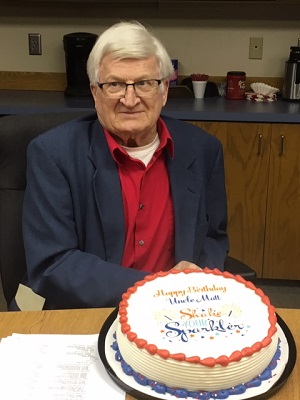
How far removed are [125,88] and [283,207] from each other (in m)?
1.53

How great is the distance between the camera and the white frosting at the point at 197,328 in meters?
0.92

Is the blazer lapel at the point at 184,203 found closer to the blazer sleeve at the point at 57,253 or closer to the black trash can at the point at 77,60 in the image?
the blazer sleeve at the point at 57,253

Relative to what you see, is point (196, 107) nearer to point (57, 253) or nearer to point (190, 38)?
point (190, 38)

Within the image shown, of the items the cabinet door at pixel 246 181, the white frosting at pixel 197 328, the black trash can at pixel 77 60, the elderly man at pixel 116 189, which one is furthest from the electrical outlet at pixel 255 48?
the white frosting at pixel 197 328

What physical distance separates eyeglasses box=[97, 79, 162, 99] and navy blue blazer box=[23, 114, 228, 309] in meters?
0.13

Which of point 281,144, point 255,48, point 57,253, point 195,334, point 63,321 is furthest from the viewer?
point 255,48

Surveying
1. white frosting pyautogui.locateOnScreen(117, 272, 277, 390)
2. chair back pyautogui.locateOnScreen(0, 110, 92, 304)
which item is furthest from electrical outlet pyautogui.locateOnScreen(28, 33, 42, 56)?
white frosting pyautogui.locateOnScreen(117, 272, 277, 390)

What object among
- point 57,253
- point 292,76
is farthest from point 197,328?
point 292,76

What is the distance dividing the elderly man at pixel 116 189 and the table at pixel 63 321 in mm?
176

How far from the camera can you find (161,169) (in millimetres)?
1629

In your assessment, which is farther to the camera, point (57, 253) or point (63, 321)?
point (57, 253)

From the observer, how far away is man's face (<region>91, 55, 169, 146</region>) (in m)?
1.46

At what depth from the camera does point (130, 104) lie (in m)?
1.49

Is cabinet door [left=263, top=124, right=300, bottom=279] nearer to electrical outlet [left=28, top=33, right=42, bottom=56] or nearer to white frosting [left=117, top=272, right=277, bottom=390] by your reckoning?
electrical outlet [left=28, top=33, right=42, bottom=56]
